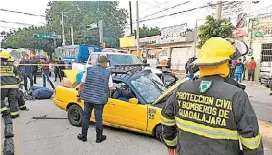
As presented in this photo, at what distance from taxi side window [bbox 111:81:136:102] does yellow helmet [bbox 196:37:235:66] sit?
10.3 ft

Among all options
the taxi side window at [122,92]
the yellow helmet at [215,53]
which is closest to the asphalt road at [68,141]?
the taxi side window at [122,92]

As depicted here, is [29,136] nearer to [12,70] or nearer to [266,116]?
[12,70]

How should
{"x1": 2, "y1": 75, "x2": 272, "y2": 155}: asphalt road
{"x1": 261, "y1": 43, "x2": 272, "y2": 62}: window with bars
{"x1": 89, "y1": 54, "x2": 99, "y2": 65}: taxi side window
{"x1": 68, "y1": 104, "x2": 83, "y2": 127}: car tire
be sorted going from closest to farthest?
{"x1": 2, "y1": 75, "x2": 272, "y2": 155}: asphalt road, {"x1": 68, "y1": 104, "x2": 83, "y2": 127}: car tire, {"x1": 89, "y1": 54, "x2": 99, "y2": 65}: taxi side window, {"x1": 261, "y1": 43, "x2": 272, "y2": 62}: window with bars

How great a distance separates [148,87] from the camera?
5.24 m

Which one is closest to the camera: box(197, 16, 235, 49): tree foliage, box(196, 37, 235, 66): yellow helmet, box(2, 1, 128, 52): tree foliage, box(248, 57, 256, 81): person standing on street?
box(196, 37, 235, 66): yellow helmet

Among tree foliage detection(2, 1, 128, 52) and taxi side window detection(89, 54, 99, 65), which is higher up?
tree foliage detection(2, 1, 128, 52)

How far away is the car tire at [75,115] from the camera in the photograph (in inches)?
222

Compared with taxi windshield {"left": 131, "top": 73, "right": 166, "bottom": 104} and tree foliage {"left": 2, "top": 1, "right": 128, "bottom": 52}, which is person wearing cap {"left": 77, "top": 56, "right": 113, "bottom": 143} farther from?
tree foliage {"left": 2, "top": 1, "right": 128, "bottom": 52}

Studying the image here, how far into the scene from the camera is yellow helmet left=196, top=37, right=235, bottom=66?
1904mm

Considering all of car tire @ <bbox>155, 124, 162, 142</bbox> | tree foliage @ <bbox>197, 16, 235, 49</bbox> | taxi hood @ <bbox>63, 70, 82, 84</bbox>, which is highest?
tree foliage @ <bbox>197, 16, 235, 49</bbox>

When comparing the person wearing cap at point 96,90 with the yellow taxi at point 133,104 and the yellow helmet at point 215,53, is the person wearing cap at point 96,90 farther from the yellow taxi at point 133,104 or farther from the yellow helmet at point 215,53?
the yellow helmet at point 215,53

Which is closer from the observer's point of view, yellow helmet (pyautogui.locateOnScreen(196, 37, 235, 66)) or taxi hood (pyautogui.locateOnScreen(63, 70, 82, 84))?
yellow helmet (pyautogui.locateOnScreen(196, 37, 235, 66))

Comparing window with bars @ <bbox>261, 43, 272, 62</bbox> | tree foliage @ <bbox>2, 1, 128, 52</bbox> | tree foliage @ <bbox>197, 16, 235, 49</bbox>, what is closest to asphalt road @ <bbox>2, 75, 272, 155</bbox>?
tree foliage @ <bbox>197, 16, 235, 49</bbox>

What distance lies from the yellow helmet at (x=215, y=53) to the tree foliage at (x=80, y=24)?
4324 centimetres
